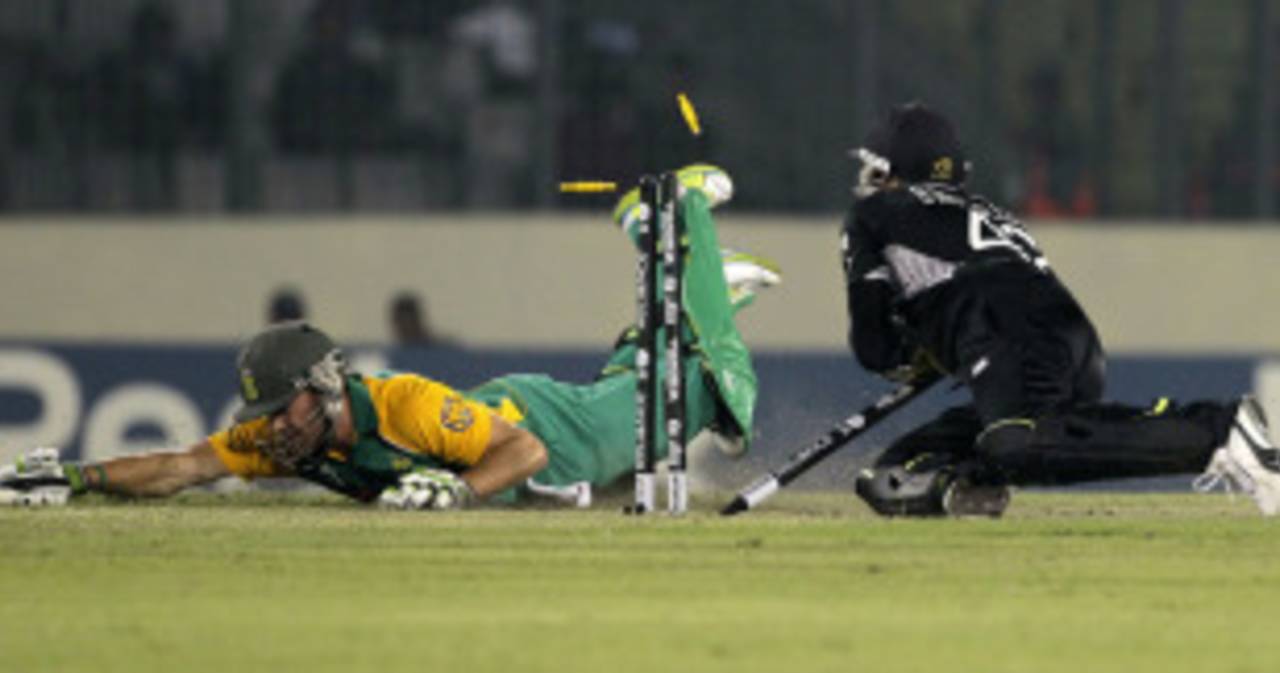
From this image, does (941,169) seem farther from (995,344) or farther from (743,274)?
(743,274)

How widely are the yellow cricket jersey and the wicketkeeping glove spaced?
854 millimetres

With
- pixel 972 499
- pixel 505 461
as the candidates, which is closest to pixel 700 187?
pixel 505 461

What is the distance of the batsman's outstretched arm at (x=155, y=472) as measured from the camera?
11.7 m

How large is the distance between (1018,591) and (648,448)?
8.62 ft

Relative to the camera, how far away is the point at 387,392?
11.3 m

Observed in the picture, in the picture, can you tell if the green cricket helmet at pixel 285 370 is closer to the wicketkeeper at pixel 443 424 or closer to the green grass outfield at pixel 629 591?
the wicketkeeper at pixel 443 424

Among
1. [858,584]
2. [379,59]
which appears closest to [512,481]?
[858,584]

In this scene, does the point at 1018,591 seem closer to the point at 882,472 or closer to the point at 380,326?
the point at 882,472

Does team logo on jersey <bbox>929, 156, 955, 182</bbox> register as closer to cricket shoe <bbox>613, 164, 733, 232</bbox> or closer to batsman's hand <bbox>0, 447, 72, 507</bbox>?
cricket shoe <bbox>613, 164, 733, 232</bbox>

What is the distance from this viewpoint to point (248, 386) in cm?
1102

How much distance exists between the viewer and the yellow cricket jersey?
36.7ft

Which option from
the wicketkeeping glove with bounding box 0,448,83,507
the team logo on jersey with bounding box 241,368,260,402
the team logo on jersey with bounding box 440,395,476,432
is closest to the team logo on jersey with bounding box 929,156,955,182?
the team logo on jersey with bounding box 440,395,476,432

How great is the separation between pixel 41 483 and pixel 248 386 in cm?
129

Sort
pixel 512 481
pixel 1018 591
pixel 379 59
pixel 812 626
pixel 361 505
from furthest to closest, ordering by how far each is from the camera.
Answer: pixel 379 59 → pixel 361 505 → pixel 512 481 → pixel 1018 591 → pixel 812 626
